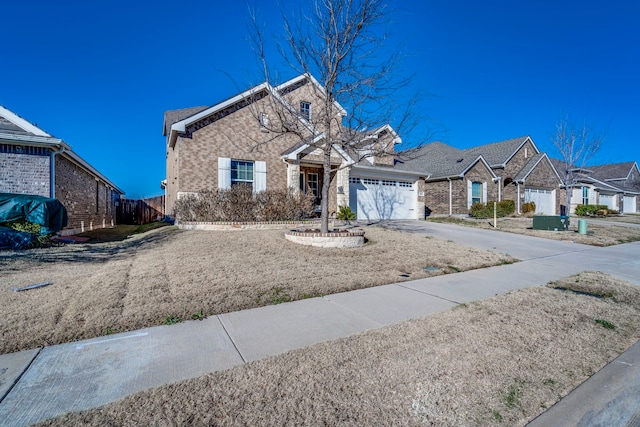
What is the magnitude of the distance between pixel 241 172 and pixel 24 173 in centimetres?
745

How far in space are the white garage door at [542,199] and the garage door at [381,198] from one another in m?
12.4

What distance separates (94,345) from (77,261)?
4.91m

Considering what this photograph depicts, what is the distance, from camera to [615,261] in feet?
27.9

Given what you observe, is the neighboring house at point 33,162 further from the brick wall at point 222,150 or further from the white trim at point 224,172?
the white trim at point 224,172

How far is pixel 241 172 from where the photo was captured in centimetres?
1412

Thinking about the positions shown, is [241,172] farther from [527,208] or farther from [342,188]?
[527,208]

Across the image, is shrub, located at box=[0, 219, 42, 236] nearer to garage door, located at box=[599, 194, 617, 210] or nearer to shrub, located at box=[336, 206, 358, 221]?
shrub, located at box=[336, 206, 358, 221]

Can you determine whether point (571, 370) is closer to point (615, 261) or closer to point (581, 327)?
point (581, 327)

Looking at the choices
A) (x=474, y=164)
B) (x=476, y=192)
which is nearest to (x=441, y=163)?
(x=474, y=164)

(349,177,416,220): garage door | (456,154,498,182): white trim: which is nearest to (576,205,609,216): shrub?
(456,154,498,182): white trim

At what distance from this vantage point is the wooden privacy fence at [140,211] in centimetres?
2236

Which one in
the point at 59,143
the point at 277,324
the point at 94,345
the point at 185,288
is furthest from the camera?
the point at 59,143

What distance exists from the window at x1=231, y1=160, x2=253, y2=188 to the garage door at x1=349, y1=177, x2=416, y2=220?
209 inches

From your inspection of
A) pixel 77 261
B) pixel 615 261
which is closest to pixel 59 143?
pixel 77 261
